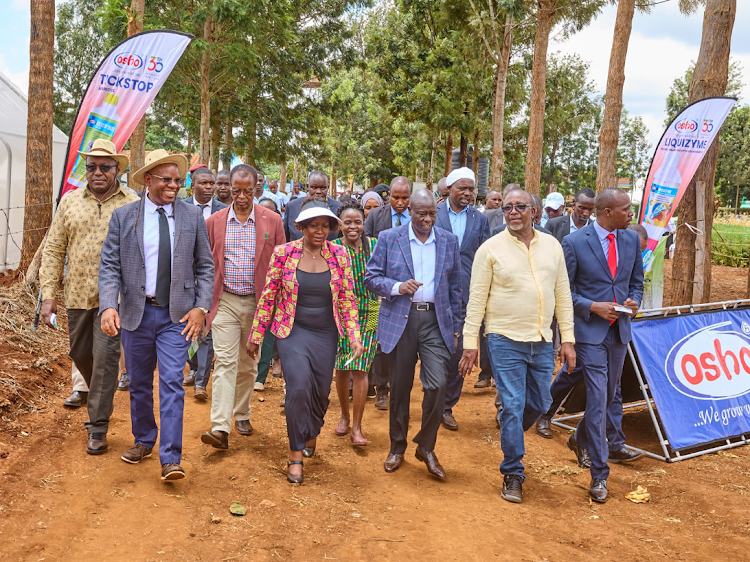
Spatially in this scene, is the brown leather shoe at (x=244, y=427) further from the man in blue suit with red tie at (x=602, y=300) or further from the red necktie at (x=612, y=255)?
the red necktie at (x=612, y=255)

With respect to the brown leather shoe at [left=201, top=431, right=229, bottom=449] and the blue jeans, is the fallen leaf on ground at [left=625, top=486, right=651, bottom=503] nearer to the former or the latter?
the blue jeans

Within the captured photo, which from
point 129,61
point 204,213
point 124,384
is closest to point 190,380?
point 124,384

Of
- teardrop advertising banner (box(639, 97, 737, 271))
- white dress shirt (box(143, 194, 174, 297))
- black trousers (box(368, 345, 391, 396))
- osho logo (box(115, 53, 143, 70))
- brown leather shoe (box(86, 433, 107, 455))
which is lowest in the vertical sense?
brown leather shoe (box(86, 433, 107, 455))

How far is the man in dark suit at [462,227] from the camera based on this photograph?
6.87 metres

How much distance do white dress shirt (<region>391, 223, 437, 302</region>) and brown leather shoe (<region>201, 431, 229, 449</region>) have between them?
1881mm

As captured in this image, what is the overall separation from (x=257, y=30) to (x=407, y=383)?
49.5 ft

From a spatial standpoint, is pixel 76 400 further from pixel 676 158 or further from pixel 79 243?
pixel 676 158

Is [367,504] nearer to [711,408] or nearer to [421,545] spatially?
[421,545]

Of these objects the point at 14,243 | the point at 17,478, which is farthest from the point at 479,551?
the point at 14,243

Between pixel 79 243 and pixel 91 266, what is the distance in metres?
0.21

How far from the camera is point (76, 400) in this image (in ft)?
22.0

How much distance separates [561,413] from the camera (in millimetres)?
7438

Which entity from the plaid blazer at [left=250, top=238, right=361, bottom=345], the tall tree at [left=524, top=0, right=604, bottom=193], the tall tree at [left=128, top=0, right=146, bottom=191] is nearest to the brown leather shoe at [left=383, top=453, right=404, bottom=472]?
the plaid blazer at [left=250, top=238, right=361, bottom=345]

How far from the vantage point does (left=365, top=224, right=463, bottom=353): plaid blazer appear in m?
5.45
